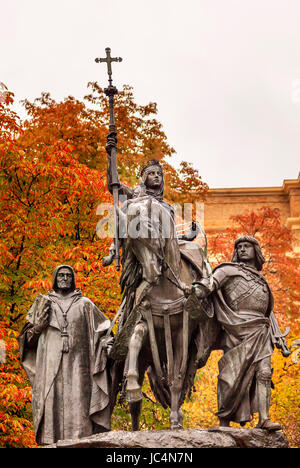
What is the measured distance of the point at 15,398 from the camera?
1709 cm

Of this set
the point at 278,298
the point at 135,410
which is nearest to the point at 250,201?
the point at 278,298

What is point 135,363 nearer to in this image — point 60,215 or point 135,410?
point 135,410

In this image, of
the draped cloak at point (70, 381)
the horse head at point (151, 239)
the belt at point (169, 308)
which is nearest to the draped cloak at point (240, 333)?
the belt at point (169, 308)

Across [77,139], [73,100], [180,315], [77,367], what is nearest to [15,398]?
[77,367]

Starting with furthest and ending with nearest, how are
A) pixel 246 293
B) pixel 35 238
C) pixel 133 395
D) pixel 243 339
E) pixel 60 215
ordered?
pixel 60 215, pixel 35 238, pixel 246 293, pixel 243 339, pixel 133 395

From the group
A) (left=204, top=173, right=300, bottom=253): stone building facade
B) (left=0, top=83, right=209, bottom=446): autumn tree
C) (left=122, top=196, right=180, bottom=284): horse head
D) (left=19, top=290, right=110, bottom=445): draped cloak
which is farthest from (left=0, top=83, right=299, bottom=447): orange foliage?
(left=204, top=173, right=300, bottom=253): stone building facade

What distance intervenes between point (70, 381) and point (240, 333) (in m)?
2.33

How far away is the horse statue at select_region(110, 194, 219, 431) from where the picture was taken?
11.8 metres

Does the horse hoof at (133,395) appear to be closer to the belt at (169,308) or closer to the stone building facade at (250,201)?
the belt at (169,308)

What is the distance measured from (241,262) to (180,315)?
1313 millimetres

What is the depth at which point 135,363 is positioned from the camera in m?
11.6

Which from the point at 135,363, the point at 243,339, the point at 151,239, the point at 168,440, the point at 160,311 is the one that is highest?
the point at 151,239

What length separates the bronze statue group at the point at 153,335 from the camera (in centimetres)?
1189
